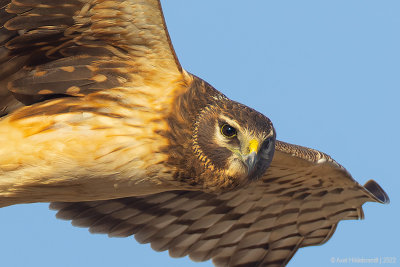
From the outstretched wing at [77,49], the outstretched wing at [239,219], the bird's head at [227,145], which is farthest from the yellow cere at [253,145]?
the outstretched wing at [239,219]

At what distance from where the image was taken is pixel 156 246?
27.9 feet

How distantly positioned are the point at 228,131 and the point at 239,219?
8.54ft

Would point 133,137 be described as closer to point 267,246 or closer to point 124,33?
point 124,33

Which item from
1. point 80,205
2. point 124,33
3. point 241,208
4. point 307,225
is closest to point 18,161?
point 124,33

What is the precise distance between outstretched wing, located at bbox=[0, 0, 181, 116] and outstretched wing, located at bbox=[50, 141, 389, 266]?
2169 millimetres

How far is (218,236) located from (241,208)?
45 cm

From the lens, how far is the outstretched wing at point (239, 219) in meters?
8.40

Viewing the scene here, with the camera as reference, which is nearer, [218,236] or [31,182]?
[31,182]

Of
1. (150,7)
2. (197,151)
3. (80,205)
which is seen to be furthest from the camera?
(80,205)

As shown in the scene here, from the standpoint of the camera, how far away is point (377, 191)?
8.09m

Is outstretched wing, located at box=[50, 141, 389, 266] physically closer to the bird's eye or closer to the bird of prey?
the bird of prey

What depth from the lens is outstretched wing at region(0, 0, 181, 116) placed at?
608 cm

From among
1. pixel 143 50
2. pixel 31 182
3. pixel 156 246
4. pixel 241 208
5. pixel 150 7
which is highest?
pixel 150 7

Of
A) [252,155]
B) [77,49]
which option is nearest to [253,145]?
[252,155]
